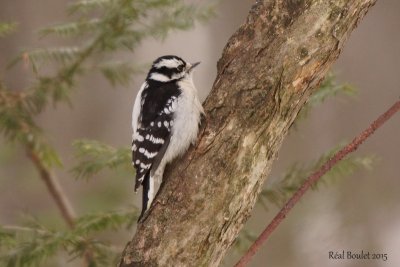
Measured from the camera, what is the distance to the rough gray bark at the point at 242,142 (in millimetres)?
3713

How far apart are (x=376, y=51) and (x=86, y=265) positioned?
6.42m

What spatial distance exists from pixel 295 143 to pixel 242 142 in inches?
A: 267

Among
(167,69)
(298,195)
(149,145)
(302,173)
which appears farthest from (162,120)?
(298,195)

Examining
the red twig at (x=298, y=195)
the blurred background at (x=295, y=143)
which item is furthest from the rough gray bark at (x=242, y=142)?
the blurred background at (x=295, y=143)

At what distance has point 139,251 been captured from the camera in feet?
12.3

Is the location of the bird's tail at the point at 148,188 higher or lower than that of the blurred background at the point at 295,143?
lower

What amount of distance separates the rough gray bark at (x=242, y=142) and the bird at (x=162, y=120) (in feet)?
1.06

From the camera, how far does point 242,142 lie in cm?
379

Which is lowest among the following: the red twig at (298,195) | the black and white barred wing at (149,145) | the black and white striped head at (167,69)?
the red twig at (298,195)

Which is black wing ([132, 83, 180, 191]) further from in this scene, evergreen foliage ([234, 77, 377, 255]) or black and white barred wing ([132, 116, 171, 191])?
evergreen foliage ([234, 77, 377, 255])

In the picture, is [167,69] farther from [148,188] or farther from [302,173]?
[302,173]

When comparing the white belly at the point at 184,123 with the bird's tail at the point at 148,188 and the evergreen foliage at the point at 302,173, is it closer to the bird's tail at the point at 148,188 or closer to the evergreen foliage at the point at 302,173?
the bird's tail at the point at 148,188

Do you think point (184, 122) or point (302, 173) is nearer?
point (184, 122)

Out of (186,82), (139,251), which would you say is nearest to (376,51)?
(186,82)
